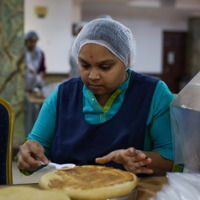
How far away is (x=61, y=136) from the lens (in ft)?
4.42

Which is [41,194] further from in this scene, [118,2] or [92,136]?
[118,2]

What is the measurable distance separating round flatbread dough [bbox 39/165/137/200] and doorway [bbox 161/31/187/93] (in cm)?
1039

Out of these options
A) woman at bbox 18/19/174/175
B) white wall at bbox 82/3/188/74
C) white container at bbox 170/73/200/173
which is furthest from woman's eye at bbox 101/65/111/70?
white wall at bbox 82/3/188/74

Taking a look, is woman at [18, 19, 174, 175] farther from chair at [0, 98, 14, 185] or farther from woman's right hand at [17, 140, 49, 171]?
chair at [0, 98, 14, 185]

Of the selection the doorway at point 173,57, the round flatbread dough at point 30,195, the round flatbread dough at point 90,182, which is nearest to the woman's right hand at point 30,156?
the round flatbread dough at point 90,182

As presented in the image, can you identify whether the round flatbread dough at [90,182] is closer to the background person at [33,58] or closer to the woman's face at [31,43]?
the background person at [33,58]

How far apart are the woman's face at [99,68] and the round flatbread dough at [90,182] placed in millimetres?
393

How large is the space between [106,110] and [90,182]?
20.7 inches

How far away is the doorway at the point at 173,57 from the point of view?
11062mm

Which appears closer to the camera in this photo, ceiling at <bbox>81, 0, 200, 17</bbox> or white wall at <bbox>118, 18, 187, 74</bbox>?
ceiling at <bbox>81, 0, 200, 17</bbox>

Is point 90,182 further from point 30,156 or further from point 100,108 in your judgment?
point 100,108

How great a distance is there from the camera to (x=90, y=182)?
0.85 metres

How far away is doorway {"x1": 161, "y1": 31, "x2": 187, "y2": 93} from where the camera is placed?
436 inches

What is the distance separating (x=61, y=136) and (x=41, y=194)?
2.02ft
